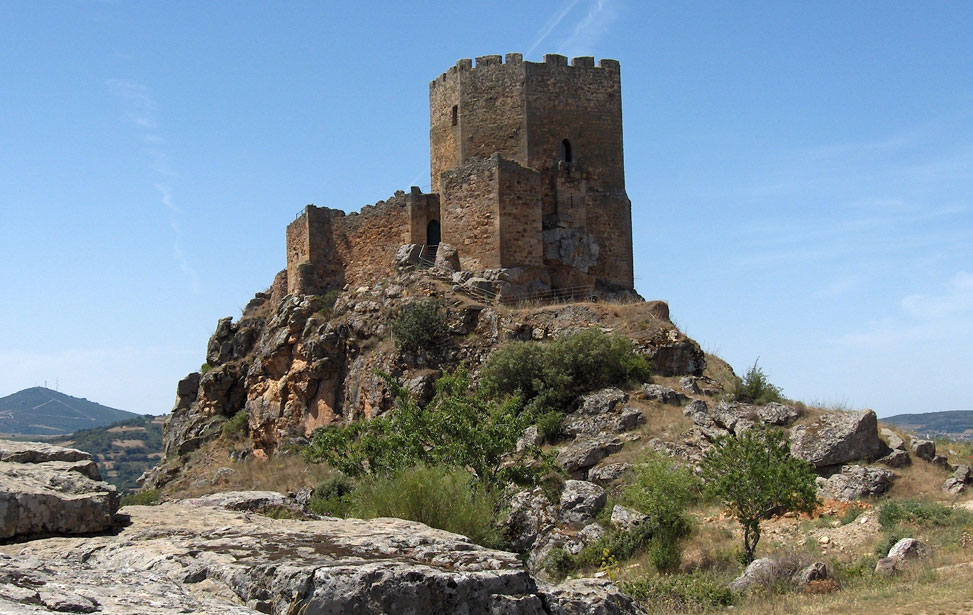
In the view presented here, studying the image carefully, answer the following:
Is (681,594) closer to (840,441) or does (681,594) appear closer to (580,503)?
(580,503)

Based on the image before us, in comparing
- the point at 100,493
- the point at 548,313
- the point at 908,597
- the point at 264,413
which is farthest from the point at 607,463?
the point at 264,413

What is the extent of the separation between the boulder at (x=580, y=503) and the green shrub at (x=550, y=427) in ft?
9.43

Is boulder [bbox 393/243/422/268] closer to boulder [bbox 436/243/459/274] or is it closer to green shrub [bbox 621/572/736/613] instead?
boulder [bbox 436/243/459/274]

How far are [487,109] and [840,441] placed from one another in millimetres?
14165

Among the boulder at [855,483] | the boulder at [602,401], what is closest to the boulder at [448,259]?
the boulder at [602,401]

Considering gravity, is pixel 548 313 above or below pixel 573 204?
below

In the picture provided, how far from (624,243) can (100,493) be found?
874 inches

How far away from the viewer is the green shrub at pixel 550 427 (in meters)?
19.4

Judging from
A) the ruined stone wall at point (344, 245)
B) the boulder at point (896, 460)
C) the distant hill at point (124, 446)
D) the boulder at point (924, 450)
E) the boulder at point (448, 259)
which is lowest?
the distant hill at point (124, 446)

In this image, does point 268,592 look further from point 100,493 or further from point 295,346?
point 295,346

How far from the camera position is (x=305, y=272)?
29.0 meters

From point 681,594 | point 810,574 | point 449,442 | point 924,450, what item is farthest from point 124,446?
point 810,574

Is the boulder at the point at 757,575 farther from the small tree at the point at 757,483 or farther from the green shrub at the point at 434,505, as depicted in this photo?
the green shrub at the point at 434,505

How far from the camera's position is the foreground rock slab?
430 cm
